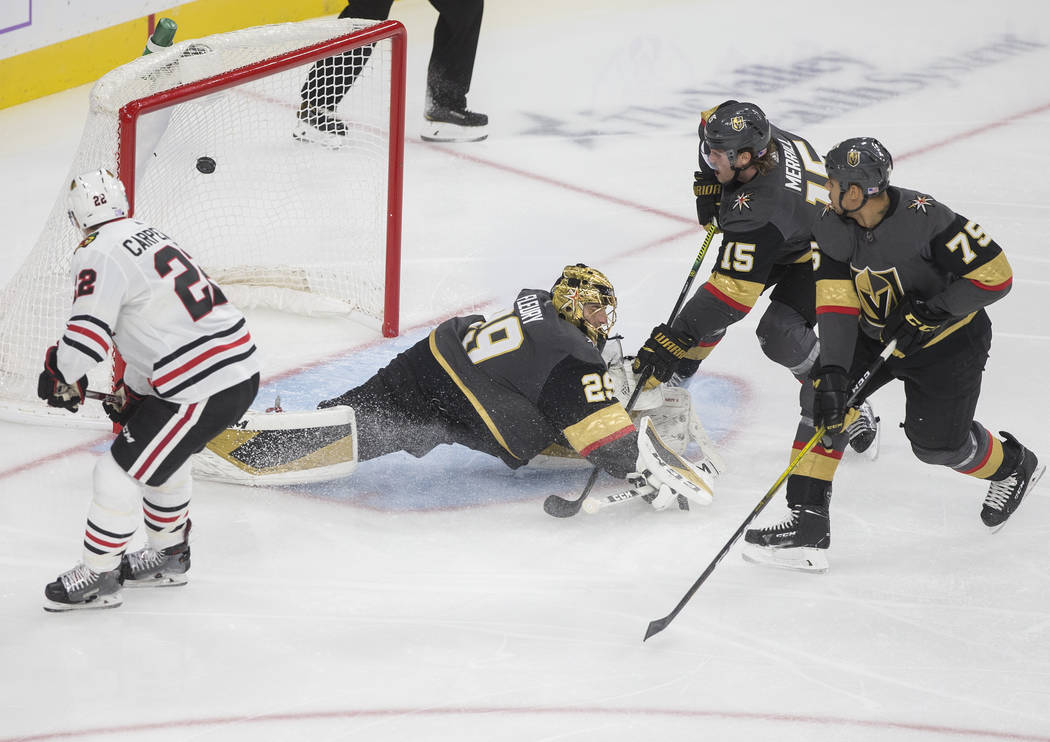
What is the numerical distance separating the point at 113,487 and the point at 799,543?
162 cm

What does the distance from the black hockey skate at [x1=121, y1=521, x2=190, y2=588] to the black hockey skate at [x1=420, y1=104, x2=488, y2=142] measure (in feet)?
11.1

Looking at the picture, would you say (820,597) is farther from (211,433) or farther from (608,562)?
(211,433)

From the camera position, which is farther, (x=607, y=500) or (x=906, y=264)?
(x=607, y=500)

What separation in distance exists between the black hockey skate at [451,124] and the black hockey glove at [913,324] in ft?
11.0

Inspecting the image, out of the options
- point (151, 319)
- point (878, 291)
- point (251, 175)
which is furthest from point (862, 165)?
point (251, 175)

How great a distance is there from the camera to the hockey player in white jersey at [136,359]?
2.97m

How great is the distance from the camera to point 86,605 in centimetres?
320

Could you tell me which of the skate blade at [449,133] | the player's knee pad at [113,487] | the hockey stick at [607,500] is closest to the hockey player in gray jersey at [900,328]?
the hockey stick at [607,500]

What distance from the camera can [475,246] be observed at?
5441mm

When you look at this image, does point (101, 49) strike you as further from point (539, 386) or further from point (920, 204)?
point (920, 204)

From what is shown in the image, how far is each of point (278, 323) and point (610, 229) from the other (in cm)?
147

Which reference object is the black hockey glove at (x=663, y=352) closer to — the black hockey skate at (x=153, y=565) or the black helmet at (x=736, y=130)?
the black helmet at (x=736, y=130)

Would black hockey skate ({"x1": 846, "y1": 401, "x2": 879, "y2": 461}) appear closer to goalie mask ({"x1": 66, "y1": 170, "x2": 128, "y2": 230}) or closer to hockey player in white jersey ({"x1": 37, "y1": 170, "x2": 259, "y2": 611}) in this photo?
hockey player in white jersey ({"x1": 37, "y1": 170, "x2": 259, "y2": 611})

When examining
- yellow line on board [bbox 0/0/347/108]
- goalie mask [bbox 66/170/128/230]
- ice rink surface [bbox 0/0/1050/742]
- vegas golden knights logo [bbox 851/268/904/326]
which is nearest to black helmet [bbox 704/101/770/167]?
vegas golden knights logo [bbox 851/268/904/326]
